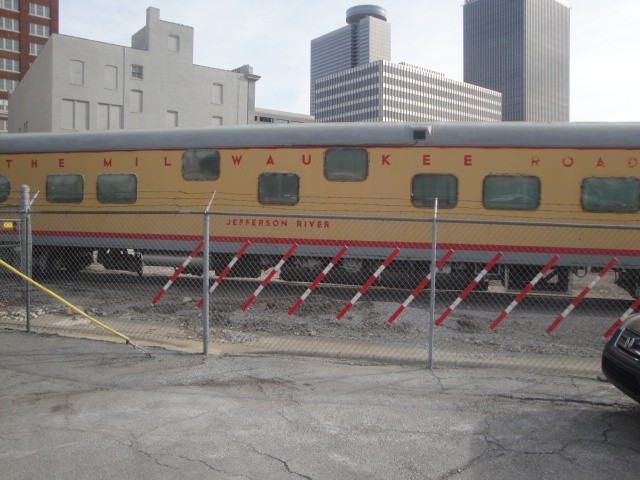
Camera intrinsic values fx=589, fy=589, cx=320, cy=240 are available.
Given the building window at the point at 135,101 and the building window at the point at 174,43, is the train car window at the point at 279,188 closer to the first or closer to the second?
the building window at the point at 135,101

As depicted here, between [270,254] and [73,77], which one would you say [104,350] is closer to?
[270,254]

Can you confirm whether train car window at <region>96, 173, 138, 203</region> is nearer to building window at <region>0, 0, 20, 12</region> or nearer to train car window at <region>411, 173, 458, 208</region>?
train car window at <region>411, 173, 458, 208</region>

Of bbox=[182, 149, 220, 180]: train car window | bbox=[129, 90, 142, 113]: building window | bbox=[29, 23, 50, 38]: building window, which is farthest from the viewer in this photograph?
bbox=[29, 23, 50, 38]: building window

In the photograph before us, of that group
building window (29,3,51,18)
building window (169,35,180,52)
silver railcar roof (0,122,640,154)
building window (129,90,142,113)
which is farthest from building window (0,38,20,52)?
silver railcar roof (0,122,640,154)

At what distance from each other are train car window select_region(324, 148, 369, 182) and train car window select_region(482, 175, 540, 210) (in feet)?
7.66

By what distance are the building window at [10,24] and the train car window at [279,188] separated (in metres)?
82.7

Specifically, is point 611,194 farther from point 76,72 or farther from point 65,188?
point 76,72

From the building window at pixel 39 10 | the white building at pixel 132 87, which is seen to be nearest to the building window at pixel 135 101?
the white building at pixel 132 87

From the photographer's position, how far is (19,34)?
79.4 m

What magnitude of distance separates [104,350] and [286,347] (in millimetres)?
2274

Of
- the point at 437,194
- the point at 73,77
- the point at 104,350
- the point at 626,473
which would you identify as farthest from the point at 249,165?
the point at 73,77

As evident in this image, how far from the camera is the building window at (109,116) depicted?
50.3 m

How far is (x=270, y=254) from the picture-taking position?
12117 millimetres

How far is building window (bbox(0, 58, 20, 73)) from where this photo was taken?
79875mm
